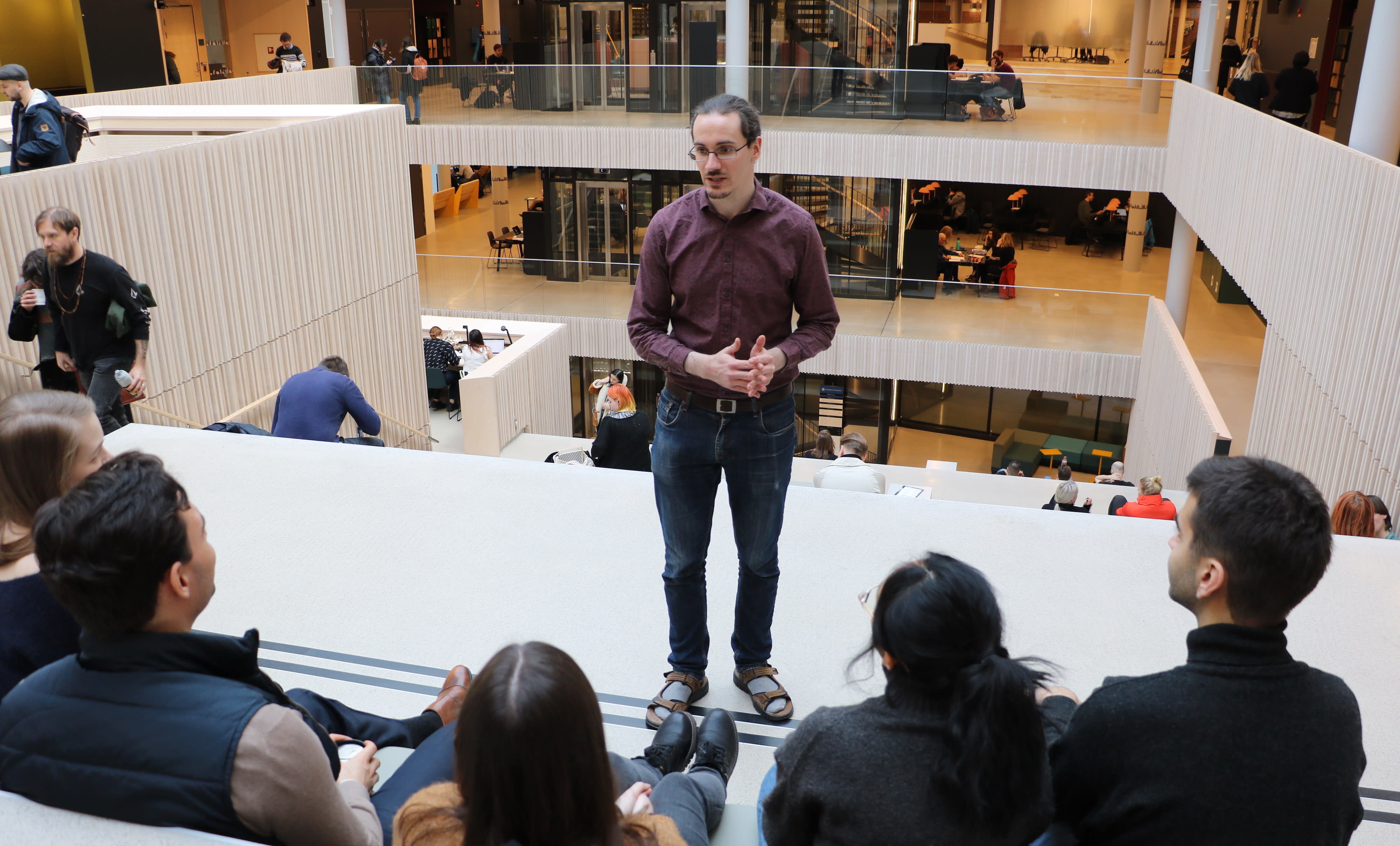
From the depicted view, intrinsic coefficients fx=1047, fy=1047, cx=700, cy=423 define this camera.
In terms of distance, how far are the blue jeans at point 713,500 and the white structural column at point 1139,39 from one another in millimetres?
20784

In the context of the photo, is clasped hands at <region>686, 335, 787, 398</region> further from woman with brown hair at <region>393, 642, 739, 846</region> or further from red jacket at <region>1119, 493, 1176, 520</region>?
red jacket at <region>1119, 493, 1176, 520</region>

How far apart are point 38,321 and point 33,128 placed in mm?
1993

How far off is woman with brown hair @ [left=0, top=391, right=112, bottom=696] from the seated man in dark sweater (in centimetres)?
206

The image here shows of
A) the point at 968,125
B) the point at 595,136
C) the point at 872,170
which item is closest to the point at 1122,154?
the point at 968,125

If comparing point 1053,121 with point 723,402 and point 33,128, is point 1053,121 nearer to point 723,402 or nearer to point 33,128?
point 33,128

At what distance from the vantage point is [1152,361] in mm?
14195

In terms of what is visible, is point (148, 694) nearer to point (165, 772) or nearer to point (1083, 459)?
point (165, 772)

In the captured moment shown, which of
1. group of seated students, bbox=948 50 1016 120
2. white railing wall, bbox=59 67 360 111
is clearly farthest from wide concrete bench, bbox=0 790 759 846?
group of seated students, bbox=948 50 1016 120

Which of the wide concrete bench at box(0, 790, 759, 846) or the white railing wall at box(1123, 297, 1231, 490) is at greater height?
the wide concrete bench at box(0, 790, 759, 846)

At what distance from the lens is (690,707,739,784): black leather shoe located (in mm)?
2623

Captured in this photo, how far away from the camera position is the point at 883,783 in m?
1.75

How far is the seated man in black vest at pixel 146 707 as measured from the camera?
1790 mm

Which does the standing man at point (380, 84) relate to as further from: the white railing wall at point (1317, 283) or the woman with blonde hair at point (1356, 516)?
the woman with blonde hair at point (1356, 516)

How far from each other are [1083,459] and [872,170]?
624cm
